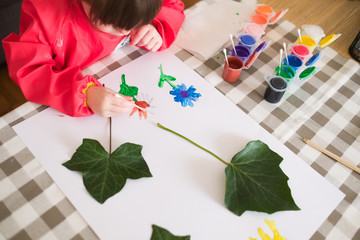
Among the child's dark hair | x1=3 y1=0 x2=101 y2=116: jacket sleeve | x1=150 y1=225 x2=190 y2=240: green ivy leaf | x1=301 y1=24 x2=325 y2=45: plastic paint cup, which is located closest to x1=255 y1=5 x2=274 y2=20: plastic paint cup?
x1=301 y1=24 x2=325 y2=45: plastic paint cup

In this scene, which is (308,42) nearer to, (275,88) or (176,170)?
(275,88)

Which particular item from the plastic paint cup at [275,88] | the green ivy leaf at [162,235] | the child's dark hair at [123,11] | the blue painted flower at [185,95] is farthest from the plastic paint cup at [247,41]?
the green ivy leaf at [162,235]

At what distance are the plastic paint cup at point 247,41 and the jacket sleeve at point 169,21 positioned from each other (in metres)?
0.21

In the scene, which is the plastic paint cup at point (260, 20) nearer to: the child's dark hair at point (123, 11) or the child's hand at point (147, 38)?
the child's hand at point (147, 38)

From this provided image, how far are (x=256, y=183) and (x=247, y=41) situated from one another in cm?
46

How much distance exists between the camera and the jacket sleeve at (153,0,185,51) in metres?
0.91

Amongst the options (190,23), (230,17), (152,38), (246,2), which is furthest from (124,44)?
(246,2)

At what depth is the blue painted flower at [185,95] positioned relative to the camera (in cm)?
79

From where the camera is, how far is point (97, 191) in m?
0.62

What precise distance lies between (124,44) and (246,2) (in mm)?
512

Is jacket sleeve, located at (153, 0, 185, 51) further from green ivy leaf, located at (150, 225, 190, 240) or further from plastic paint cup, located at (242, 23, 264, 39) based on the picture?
green ivy leaf, located at (150, 225, 190, 240)

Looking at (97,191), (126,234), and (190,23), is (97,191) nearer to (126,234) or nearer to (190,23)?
(126,234)

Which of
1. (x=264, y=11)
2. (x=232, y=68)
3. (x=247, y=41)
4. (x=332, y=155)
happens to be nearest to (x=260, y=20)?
(x=264, y=11)

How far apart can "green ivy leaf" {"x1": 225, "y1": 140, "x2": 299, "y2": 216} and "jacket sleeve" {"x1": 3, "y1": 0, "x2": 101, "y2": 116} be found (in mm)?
401
